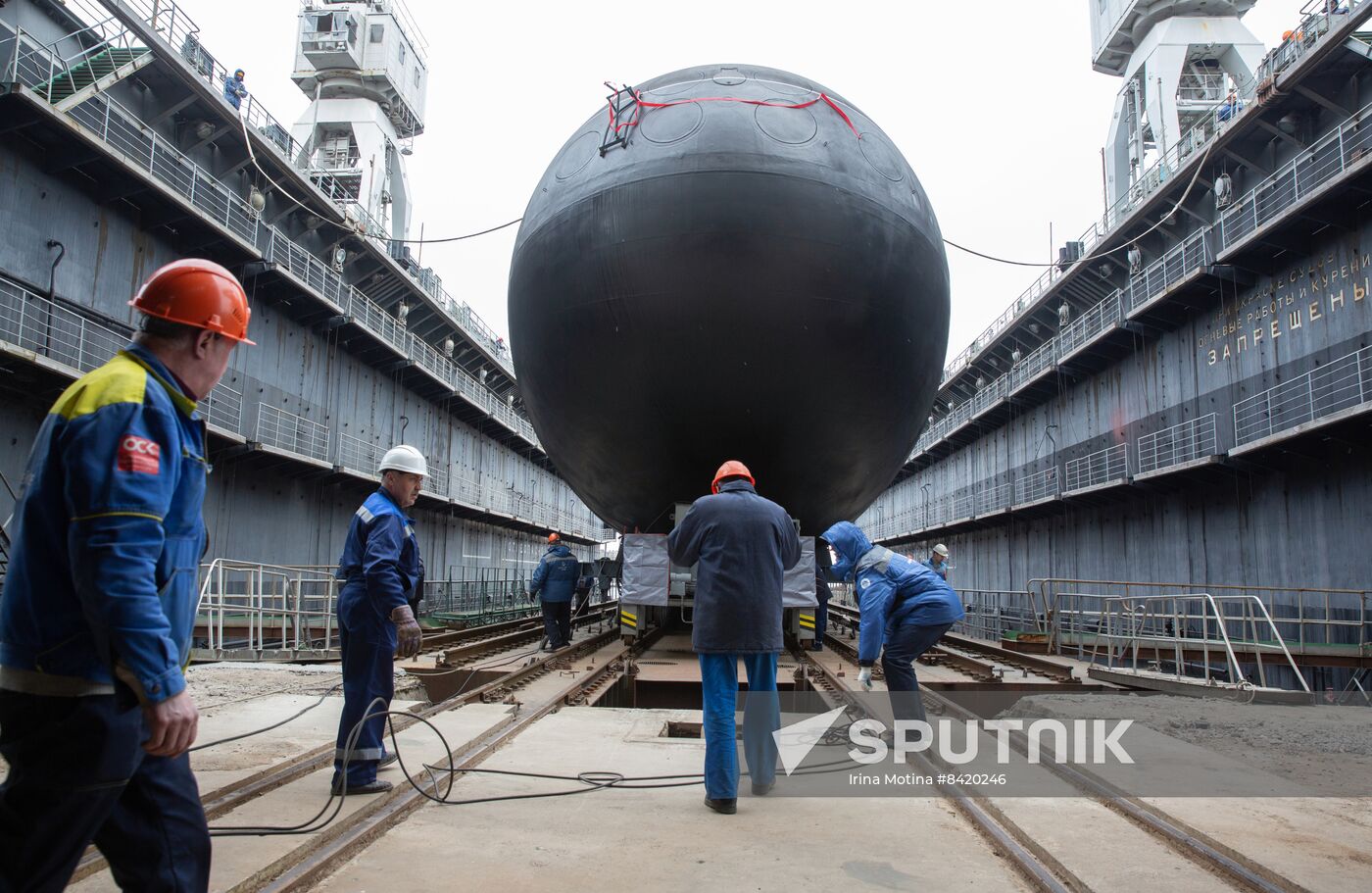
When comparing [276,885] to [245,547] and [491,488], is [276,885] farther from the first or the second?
[491,488]

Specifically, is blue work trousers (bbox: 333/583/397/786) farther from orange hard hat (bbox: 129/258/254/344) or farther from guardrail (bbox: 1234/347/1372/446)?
guardrail (bbox: 1234/347/1372/446)

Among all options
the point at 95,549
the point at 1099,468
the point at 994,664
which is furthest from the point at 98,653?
the point at 1099,468

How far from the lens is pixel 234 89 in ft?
53.5

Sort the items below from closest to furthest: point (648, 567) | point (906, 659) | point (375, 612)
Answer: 1. point (375, 612)
2. point (906, 659)
3. point (648, 567)

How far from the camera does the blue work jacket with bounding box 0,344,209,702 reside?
5.16 feet

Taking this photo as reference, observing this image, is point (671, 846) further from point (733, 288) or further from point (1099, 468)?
point (1099, 468)

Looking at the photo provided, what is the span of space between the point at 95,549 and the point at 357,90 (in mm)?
35353

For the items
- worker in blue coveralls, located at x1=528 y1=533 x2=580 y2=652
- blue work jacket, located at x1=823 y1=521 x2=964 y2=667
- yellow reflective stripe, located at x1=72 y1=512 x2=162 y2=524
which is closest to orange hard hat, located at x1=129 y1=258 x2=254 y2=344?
yellow reflective stripe, located at x1=72 y1=512 x2=162 y2=524

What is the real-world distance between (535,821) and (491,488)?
30788 mm

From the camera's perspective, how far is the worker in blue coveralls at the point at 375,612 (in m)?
3.44

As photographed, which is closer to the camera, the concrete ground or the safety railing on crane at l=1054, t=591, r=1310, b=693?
the concrete ground

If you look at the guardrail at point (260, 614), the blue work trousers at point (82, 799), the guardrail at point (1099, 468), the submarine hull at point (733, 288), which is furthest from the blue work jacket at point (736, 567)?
the guardrail at point (1099, 468)

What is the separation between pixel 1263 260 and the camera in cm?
1533

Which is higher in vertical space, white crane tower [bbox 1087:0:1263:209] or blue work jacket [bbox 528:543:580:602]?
white crane tower [bbox 1087:0:1263:209]
